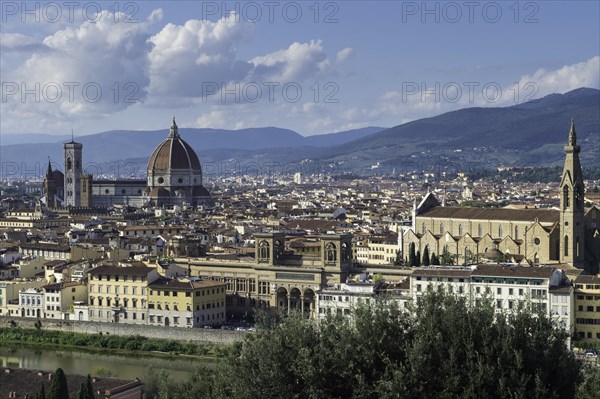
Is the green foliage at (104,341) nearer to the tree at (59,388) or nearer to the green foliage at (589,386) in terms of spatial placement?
the tree at (59,388)

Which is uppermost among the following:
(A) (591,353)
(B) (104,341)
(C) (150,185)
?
(C) (150,185)

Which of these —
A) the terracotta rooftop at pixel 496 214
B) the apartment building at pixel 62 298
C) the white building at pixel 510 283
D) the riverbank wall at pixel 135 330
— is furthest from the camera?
the terracotta rooftop at pixel 496 214

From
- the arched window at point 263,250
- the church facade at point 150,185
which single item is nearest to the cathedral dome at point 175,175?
the church facade at point 150,185

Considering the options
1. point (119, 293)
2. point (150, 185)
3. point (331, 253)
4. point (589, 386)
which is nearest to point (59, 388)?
point (589, 386)

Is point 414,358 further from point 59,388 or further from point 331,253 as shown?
point 331,253

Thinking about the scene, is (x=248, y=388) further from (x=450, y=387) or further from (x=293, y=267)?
(x=293, y=267)

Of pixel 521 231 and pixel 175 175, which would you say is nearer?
pixel 521 231

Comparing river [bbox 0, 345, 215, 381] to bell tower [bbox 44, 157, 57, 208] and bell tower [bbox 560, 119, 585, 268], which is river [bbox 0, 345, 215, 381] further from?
bell tower [bbox 44, 157, 57, 208]
